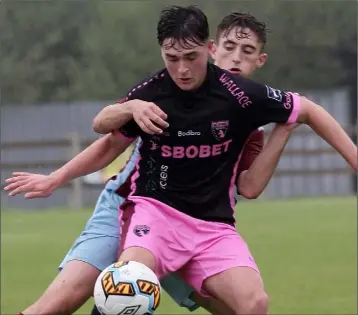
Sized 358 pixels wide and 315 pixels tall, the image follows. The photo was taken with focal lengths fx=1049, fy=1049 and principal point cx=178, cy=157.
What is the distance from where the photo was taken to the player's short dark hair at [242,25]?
5.93 metres

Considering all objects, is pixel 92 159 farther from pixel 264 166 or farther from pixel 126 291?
pixel 126 291

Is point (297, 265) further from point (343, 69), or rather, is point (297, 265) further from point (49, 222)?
point (343, 69)

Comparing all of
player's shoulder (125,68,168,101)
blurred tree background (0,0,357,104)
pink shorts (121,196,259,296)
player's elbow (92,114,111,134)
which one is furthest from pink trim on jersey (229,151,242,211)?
blurred tree background (0,0,357,104)

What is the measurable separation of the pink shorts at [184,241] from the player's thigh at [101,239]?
15cm

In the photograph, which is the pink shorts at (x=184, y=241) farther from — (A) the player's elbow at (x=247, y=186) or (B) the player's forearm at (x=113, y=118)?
(B) the player's forearm at (x=113, y=118)

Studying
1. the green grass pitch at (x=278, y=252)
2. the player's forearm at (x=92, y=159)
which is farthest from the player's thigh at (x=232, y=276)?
the green grass pitch at (x=278, y=252)

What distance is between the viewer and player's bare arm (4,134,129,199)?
5.34 m

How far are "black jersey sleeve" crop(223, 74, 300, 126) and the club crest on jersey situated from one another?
11 centimetres

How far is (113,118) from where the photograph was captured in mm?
5203

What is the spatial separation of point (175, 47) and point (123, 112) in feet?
1.35

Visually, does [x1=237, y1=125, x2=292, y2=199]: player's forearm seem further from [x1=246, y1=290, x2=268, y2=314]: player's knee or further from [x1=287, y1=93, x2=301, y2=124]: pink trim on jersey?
[x1=246, y1=290, x2=268, y2=314]: player's knee

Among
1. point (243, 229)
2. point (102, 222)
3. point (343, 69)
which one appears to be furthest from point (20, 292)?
point (343, 69)

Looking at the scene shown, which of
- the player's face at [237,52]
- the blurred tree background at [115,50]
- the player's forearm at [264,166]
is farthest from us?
the blurred tree background at [115,50]

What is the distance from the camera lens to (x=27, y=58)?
26.0 metres
